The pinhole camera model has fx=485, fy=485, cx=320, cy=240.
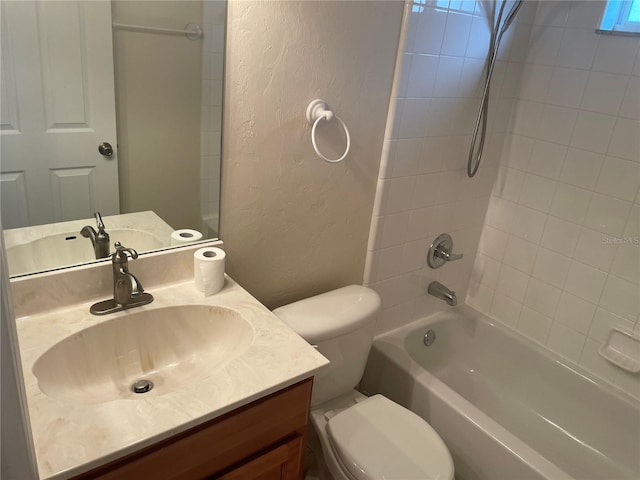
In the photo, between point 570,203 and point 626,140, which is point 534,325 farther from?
point 626,140

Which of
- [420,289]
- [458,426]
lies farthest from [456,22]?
[458,426]

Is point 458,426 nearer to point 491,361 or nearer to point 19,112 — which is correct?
point 491,361

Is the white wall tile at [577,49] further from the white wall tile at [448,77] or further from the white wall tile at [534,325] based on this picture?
the white wall tile at [534,325]

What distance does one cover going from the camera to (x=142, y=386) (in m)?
1.15

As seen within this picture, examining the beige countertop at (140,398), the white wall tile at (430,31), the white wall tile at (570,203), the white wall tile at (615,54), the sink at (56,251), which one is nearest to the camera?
the beige countertop at (140,398)

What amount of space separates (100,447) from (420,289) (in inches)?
58.7

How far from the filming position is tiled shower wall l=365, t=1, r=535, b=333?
160 cm

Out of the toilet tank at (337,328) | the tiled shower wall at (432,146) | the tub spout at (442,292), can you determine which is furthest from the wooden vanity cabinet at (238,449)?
the tub spout at (442,292)

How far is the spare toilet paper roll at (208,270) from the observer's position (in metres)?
1.28

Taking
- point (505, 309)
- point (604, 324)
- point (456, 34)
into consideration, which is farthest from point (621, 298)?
point (456, 34)

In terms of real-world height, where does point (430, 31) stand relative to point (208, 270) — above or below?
above

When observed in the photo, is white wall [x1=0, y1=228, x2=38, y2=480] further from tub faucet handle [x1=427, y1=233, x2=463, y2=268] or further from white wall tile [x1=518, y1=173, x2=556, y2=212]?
white wall tile [x1=518, y1=173, x2=556, y2=212]

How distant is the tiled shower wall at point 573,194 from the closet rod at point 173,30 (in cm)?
136

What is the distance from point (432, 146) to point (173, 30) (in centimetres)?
99
